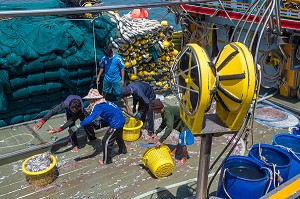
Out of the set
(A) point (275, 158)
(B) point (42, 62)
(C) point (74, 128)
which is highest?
(B) point (42, 62)

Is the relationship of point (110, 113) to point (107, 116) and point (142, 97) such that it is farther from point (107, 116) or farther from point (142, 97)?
point (142, 97)

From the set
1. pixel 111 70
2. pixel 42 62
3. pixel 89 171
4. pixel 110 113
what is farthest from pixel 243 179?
pixel 42 62

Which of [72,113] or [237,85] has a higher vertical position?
[237,85]

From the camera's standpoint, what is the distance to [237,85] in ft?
10.4

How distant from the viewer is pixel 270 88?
10.5 metres

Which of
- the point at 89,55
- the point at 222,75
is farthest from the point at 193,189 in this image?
the point at 89,55

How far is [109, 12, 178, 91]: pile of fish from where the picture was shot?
31.7ft

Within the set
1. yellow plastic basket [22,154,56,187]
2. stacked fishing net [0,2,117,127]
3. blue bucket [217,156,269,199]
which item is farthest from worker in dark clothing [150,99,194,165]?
stacked fishing net [0,2,117,127]

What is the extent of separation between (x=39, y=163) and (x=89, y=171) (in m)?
0.95

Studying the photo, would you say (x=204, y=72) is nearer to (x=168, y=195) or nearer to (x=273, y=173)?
(x=273, y=173)

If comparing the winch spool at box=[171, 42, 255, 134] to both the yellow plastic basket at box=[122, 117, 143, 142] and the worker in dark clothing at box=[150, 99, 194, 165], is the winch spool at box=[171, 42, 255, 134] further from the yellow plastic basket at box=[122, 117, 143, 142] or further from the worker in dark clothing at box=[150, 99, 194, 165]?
the yellow plastic basket at box=[122, 117, 143, 142]

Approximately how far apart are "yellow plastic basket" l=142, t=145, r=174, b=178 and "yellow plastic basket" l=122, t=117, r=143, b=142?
129cm

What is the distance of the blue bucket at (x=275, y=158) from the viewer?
4625 mm

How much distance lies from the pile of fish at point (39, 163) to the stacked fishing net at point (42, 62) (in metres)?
2.31
